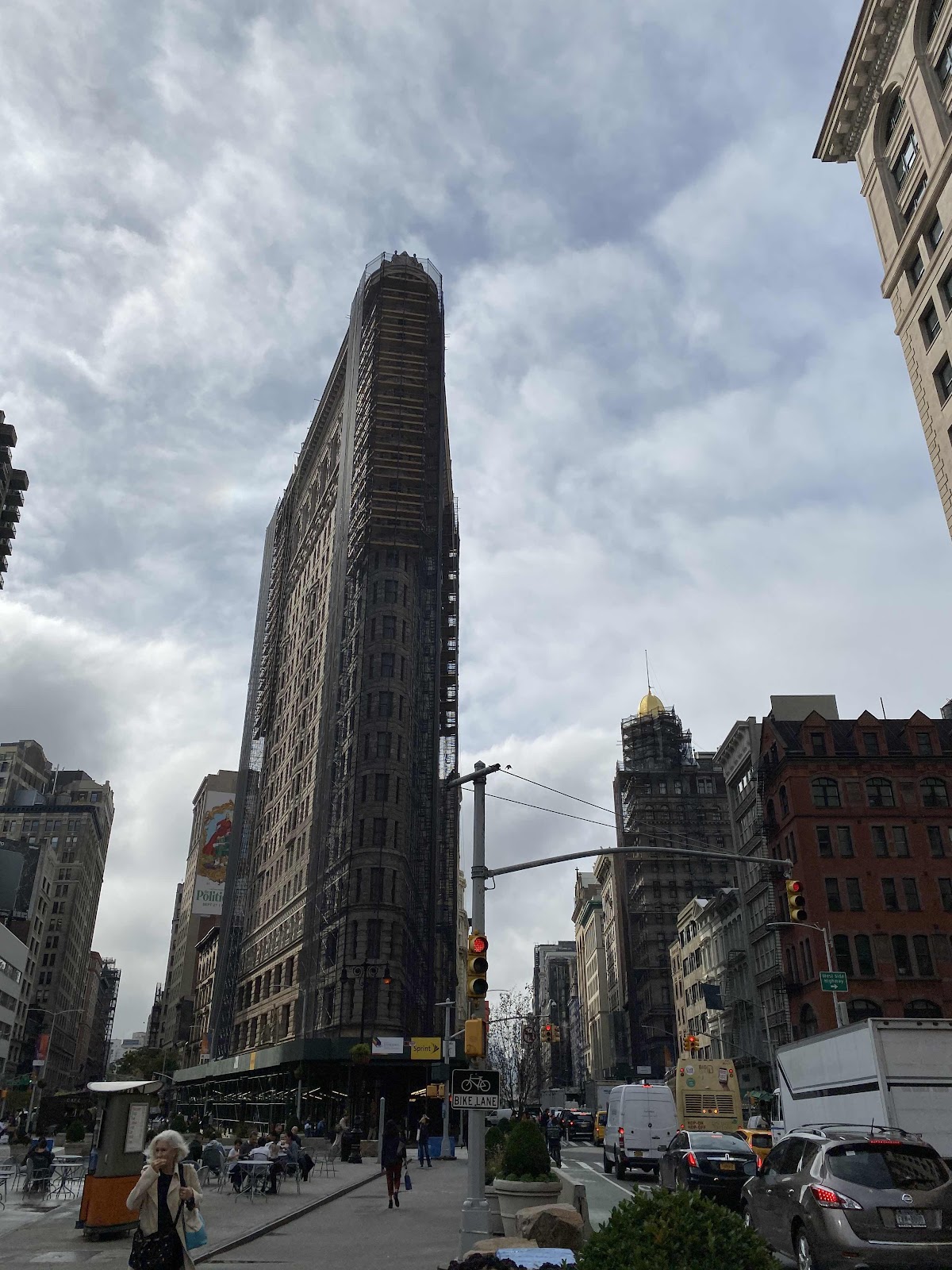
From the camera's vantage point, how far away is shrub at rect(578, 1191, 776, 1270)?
610 cm

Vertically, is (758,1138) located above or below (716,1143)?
below

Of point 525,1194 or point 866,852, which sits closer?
point 525,1194

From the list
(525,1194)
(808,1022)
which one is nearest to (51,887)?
(808,1022)

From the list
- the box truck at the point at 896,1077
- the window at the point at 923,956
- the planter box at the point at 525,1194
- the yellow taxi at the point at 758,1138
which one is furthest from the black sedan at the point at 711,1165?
the window at the point at 923,956

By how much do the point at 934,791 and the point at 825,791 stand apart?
7222 mm

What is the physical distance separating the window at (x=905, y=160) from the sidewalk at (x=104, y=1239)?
40.3 meters

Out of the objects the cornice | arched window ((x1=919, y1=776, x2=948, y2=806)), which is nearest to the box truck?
the cornice

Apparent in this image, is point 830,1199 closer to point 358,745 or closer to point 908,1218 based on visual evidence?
point 908,1218

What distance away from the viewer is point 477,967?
15812mm

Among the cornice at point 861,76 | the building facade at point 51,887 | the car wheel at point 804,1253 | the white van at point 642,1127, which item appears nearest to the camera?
the car wheel at point 804,1253

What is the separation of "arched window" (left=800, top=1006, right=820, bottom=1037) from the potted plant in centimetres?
4290

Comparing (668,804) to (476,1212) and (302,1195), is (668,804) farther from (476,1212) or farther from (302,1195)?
(476,1212)

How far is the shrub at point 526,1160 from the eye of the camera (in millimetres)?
19266

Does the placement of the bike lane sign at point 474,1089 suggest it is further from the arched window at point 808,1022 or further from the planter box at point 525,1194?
the arched window at point 808,1022
